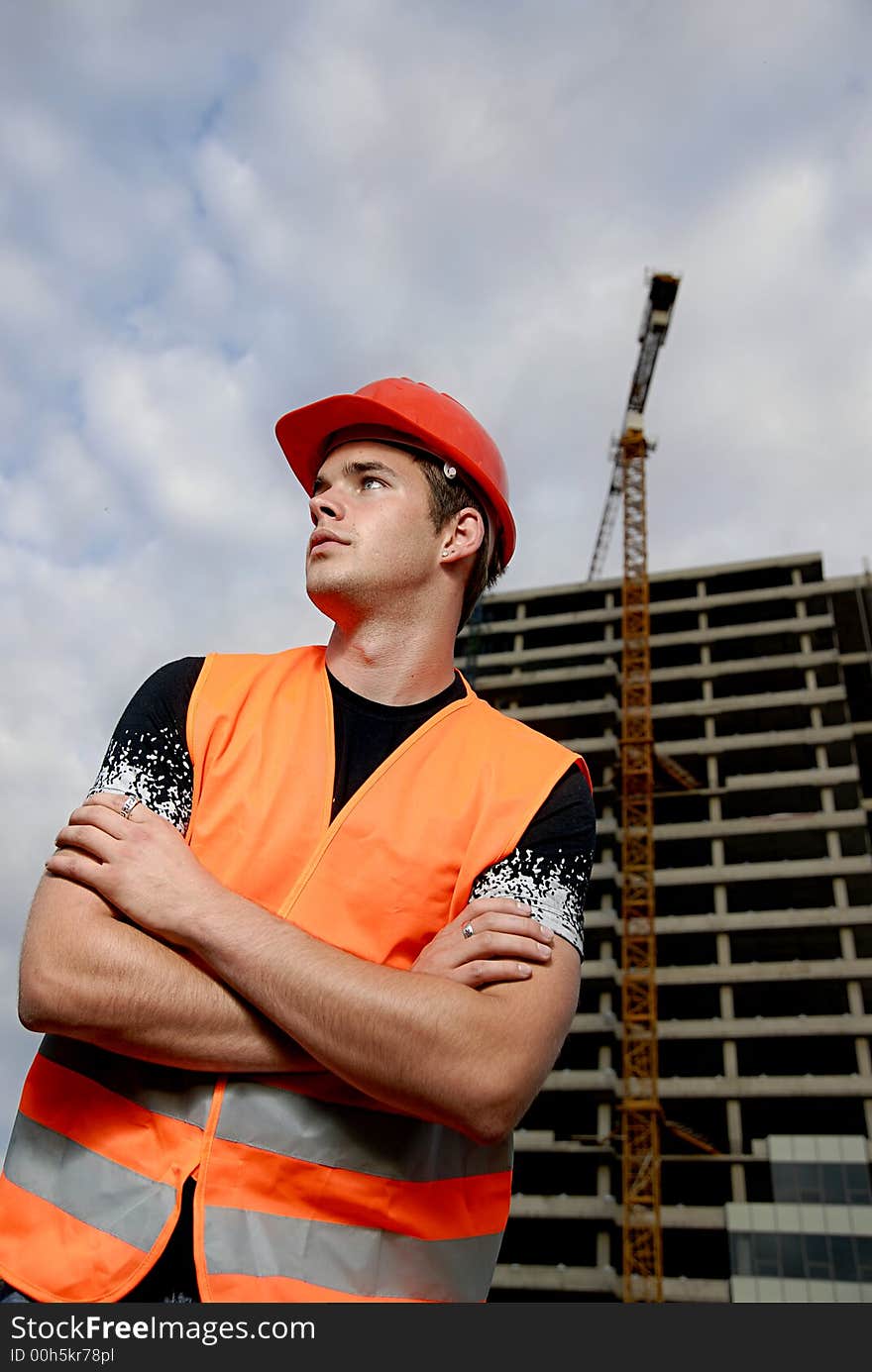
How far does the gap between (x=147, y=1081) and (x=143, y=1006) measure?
0.60 feet

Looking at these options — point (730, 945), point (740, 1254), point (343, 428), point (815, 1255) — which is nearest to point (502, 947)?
point (343, 428)

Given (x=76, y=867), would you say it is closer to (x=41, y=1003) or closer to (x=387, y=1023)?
(x=41, y=1003)

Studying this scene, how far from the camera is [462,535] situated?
286 cm

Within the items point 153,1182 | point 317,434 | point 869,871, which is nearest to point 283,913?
point 153,1182

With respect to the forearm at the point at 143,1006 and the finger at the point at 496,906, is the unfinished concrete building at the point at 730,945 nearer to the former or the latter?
the finger at the point at 496,906

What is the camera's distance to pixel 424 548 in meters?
2.74

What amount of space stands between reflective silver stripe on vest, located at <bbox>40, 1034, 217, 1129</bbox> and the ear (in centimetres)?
138

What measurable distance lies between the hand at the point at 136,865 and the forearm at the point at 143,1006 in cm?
6

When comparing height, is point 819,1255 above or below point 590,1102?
below

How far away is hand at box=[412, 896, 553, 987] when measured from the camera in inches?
82.7

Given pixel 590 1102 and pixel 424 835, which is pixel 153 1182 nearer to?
pixel 424 835

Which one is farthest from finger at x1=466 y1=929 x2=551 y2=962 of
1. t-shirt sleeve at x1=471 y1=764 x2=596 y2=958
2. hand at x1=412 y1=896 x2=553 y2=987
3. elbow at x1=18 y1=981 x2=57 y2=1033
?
elbow at x1=18 y1=981 x2=57 y2=1033

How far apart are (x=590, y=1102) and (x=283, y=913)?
54329mm

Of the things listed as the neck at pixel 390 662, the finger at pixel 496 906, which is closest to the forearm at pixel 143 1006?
the finger at pixel 496 906
